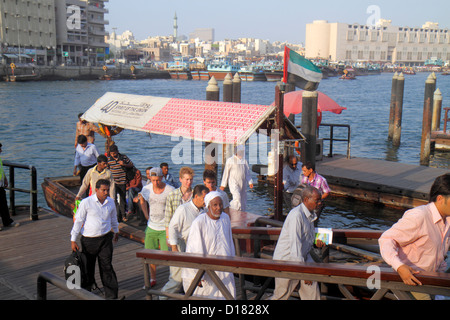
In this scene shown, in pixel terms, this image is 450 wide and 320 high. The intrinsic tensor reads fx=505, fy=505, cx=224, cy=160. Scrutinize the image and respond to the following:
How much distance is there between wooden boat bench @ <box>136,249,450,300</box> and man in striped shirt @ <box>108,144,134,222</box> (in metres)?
5.51

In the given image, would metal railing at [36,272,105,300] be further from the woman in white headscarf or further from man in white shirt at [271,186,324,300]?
the woman in white headscarf

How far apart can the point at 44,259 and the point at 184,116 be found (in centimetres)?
439

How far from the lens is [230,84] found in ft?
62.6

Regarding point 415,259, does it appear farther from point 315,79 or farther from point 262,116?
point 315,79

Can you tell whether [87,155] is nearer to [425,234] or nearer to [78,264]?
[78,264]

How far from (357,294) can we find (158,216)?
2.80 meters

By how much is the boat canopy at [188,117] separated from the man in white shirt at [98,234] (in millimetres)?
3455

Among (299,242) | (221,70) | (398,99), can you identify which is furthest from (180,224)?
(221,70)

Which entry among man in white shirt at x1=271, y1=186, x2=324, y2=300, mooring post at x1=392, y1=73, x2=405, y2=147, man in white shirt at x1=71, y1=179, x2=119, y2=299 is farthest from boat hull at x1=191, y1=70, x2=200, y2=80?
man in white shirt at x1=271, y1=186, x2=324, y2=300

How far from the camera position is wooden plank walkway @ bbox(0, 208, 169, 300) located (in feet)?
21.7

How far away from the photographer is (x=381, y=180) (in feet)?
50.9

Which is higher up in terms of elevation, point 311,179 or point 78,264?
point 311,179

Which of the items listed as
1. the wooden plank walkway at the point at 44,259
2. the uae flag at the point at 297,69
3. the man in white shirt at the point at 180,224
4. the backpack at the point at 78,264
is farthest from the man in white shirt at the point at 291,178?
the backpack at the point at 78,264
